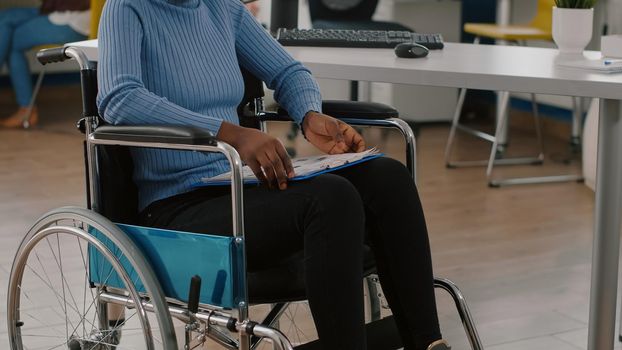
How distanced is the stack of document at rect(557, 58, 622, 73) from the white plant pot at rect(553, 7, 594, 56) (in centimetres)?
18

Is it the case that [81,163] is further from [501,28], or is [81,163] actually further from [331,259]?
[331,259]

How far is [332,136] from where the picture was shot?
1849 mm

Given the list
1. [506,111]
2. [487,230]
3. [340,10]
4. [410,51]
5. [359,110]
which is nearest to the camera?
[359,110]

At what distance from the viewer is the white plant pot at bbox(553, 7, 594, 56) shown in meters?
2.40

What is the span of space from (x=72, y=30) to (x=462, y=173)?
215 cm

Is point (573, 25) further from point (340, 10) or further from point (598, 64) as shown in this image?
point (340, 10)

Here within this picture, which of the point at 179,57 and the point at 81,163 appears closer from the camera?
the point at 179,57

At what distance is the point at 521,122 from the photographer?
5293 mm

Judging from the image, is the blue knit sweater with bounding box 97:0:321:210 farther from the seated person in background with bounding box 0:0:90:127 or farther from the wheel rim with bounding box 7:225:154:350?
the seated person in background with bounding box 0:0:90:127

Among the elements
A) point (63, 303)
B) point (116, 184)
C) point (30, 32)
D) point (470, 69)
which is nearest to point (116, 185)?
point (116, 184)

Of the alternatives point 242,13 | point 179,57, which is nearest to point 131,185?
point 179,57

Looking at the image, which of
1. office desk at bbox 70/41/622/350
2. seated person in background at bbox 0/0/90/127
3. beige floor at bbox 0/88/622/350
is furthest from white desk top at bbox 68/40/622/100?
seated person in background at bbox 0/0/90/127

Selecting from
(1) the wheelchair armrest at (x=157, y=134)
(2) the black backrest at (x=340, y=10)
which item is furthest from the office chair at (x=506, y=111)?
(1) the wheelchair armrest at (x=157, y=134)

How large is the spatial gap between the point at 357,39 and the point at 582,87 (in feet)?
2.44
